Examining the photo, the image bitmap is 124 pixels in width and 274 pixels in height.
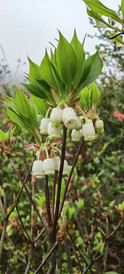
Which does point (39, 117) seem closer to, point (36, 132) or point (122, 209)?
point (36, 132)

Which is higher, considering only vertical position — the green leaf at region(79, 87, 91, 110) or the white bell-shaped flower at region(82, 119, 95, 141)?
the green leaf at region(79, 87, 91, 110)

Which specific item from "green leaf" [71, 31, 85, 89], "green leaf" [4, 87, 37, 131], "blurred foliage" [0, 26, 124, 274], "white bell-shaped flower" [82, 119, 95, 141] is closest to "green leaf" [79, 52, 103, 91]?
"green leaf" [71, 31, 85, 89]

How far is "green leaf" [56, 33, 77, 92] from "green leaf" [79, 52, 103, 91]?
35 millimetres

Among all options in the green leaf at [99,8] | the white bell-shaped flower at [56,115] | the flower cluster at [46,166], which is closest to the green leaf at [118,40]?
the green leaf at [99,8]

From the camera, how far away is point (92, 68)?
0.65 metres

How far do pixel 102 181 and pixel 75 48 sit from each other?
2.82 metres

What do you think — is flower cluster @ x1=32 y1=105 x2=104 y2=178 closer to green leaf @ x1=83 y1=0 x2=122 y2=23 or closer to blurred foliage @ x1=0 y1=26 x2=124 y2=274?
green leaf @ x1=83 y1=0 x2=122 y2=23

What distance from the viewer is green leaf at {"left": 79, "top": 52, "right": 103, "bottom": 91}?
0.64 m

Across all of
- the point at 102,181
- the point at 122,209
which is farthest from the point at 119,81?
the point at 122,209

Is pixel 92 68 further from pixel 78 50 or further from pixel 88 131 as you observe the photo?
pixel 88 131

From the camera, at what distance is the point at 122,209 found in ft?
3.89

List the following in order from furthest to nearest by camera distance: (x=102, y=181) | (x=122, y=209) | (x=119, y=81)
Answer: (x=119, y=81)
(x=102, y=181)
(x=122, y=209)

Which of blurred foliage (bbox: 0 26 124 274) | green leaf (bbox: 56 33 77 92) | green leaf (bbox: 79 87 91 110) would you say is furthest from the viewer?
blurred foliage (bbox: 0 26 124 274)

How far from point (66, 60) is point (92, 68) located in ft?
0.24
